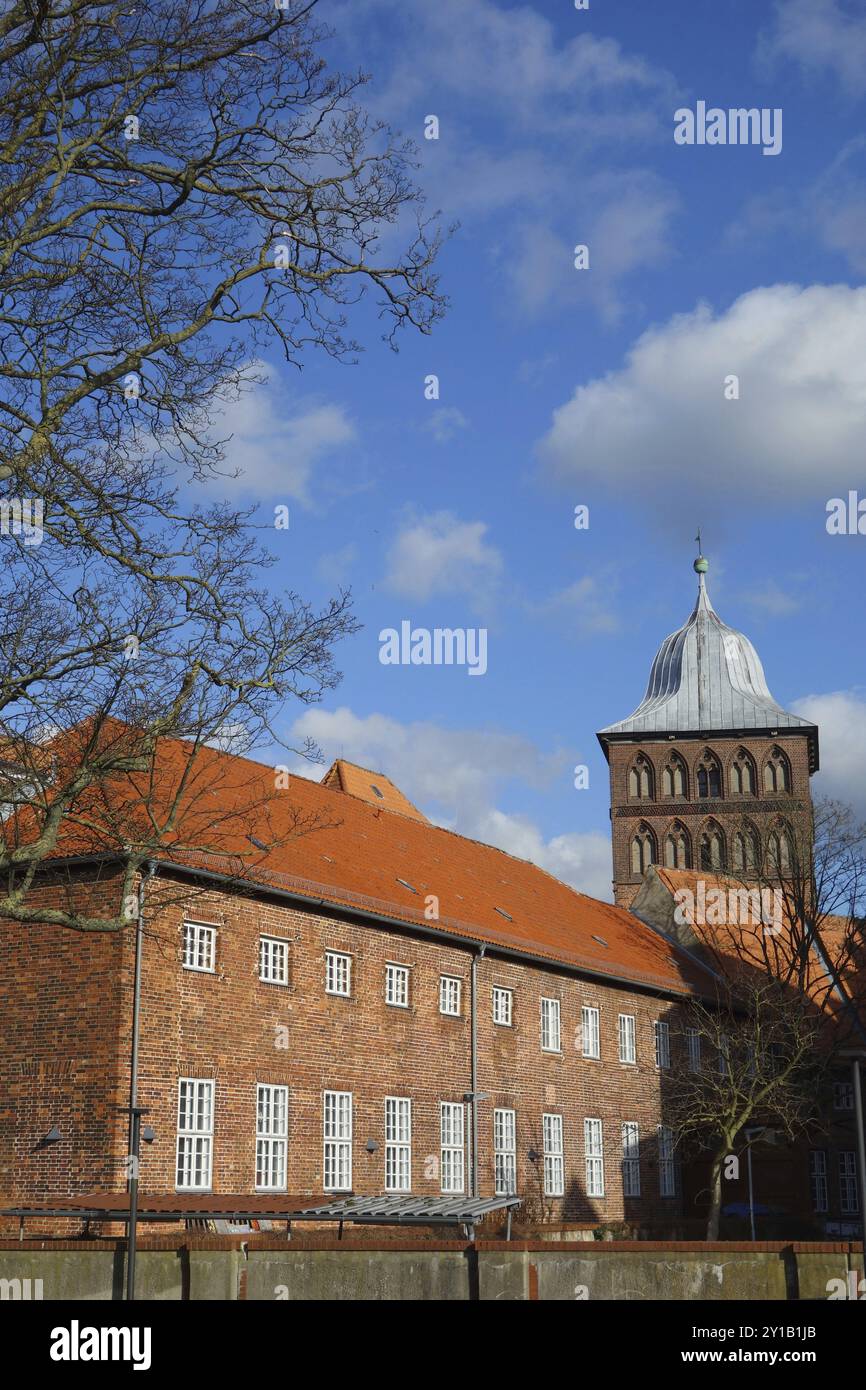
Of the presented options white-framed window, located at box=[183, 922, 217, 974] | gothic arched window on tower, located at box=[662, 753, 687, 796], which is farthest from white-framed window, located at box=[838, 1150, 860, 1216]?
white-framed window, located at box=[183, 922, 217, 974]

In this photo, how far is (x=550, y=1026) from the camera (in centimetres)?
3941

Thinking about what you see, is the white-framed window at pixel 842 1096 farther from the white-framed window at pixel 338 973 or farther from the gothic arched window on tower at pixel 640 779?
the white-framed window at pixel 338 973

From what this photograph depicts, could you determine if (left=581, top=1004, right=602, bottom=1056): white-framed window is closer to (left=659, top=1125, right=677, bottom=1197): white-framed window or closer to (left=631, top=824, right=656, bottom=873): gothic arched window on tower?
(left=659, top=1125, right=677, bottom=1197): white-framed window

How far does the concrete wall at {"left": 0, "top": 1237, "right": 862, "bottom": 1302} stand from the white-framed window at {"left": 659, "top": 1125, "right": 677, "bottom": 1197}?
86.7ft

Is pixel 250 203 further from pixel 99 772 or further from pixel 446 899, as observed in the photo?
pixel 446 899

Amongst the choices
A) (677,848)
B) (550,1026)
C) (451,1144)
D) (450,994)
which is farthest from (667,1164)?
(677,848)

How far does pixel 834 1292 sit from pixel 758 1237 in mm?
30419

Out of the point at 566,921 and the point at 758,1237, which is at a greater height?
the point at 566,921

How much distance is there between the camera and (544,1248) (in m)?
18.4

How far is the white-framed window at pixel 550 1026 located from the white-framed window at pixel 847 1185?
55.5ft

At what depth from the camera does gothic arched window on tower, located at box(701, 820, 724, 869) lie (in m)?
71.8

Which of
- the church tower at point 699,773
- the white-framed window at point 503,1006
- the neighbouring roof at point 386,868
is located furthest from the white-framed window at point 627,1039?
the church tower at point 699,773
